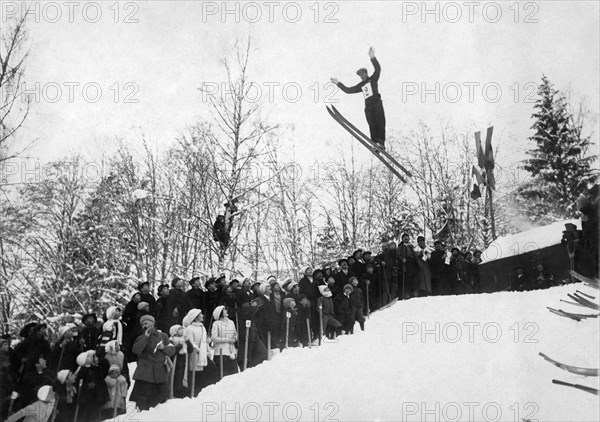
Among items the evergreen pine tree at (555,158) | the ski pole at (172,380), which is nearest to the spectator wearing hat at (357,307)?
the ski pole at (172,380)

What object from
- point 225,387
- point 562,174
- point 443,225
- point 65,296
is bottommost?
point 225,387

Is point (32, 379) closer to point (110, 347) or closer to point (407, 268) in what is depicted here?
point (110, 347)

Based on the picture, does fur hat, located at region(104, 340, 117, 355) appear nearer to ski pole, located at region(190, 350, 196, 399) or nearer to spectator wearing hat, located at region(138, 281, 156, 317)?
ski pole, located at region(190, 350, 196, 399)

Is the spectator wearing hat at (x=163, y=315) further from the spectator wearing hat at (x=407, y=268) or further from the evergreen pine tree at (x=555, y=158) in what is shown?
the evergreen pine tree at (x=555, y=158)

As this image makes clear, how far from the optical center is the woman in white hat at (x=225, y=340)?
795 cm

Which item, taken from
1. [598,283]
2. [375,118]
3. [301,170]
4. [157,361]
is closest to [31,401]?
[157,361]

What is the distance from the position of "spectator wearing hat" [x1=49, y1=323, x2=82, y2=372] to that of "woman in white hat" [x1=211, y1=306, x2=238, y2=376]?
1.96 m

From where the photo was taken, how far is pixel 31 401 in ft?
20.6

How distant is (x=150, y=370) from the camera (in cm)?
679

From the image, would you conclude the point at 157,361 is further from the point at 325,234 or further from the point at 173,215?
the point at 325,234

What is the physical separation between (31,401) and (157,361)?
152cm

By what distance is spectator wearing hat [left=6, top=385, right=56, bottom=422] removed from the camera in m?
6.13

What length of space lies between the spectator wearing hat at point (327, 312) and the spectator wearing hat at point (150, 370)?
3281 millimetres

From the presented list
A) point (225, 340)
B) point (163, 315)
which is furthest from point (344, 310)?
point (163, 315)
